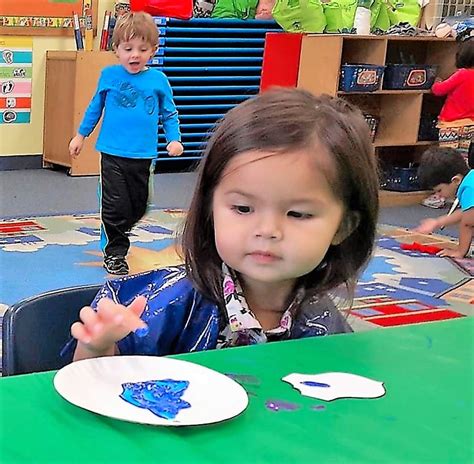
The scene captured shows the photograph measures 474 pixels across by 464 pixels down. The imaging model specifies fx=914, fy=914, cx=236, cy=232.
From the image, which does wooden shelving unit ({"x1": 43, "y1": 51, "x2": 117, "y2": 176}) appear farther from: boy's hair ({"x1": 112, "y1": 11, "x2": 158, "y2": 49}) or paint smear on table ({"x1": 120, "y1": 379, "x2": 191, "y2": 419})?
paint smear on table ({"x1": 120, "y1": 379, "x2": 191, "y2": 419})

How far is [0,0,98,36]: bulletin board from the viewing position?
4793mm

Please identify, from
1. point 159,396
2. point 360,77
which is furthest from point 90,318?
point 360,77

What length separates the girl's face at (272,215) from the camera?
39.8 inches

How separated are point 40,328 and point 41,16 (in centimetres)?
408

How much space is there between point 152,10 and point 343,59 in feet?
3.61

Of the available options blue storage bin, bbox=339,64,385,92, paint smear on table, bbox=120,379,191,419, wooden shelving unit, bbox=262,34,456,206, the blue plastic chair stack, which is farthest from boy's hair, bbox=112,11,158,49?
paint smear on table, bbox=120,379,191,419

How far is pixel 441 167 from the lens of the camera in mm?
4398

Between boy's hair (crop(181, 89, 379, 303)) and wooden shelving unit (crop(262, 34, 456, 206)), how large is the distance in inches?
132

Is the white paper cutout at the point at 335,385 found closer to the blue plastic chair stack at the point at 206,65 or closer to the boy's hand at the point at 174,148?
the boy's hand at the point at 174,148

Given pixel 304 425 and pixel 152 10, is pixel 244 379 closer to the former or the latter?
pixel 304 425

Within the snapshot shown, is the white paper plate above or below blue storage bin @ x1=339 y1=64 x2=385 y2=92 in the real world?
below

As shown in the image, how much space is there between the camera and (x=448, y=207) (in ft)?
16.4

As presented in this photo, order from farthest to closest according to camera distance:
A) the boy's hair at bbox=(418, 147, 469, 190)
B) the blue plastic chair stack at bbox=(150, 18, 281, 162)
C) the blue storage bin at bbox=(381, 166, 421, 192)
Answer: the blue plastic chair stack at bbox=(150, 18, 281, 162) → the blue storage bin at bbox=(381, 166, 421, 192) → the boy's hair at bbox=(418, 147, 469, 190)

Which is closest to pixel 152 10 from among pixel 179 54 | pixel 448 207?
pixel 179 54
